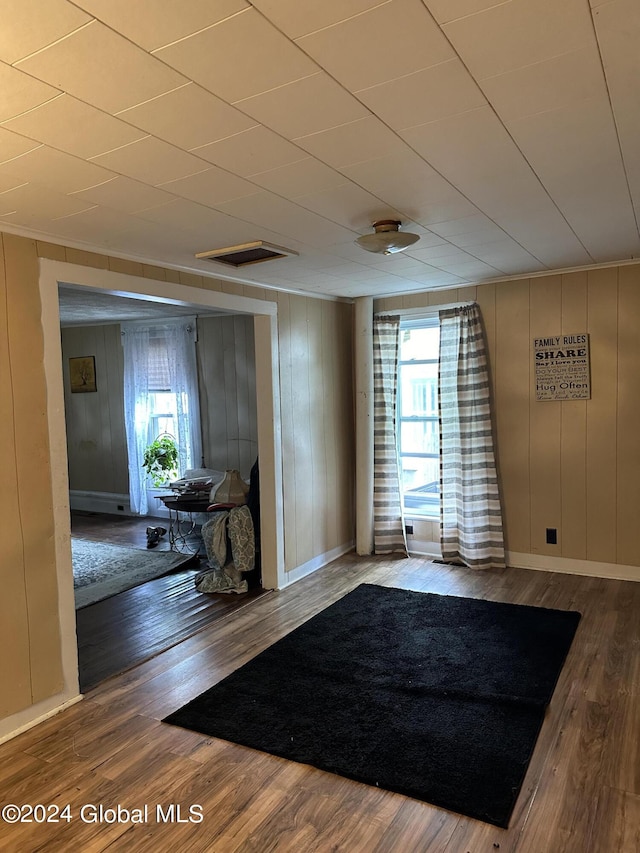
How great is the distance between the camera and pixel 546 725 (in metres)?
2.54

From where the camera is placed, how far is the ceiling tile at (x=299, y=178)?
6.64ft

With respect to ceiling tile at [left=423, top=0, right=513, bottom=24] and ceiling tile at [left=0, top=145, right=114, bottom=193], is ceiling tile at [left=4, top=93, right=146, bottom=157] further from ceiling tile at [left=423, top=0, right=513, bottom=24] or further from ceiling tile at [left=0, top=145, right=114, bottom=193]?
ceiling tile at [left=423, top=0, right=513, bottom=24]

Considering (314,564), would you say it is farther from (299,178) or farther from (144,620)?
(299,178)

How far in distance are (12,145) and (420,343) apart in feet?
12.7

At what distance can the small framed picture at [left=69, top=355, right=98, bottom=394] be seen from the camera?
748 cm

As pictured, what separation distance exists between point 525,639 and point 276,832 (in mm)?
1914

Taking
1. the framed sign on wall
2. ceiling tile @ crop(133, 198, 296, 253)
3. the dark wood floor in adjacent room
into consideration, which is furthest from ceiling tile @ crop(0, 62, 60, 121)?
the framed sign on wall

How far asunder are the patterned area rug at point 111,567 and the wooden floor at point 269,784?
55.4 inches

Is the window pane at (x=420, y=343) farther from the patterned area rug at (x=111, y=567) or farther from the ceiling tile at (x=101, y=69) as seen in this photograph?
the ceiling tile at (x=101, y=69)

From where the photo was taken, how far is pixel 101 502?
7.54m

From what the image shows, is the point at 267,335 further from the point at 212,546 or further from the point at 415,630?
the point at 415,630

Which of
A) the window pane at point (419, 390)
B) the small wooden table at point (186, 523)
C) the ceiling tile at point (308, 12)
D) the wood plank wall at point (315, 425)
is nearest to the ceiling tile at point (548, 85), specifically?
the ceiling tile at point (308, 12)

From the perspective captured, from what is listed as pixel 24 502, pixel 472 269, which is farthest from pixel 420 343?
pixel 24 502

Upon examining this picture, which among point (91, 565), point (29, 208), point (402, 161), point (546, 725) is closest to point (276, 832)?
point (546, 725)
